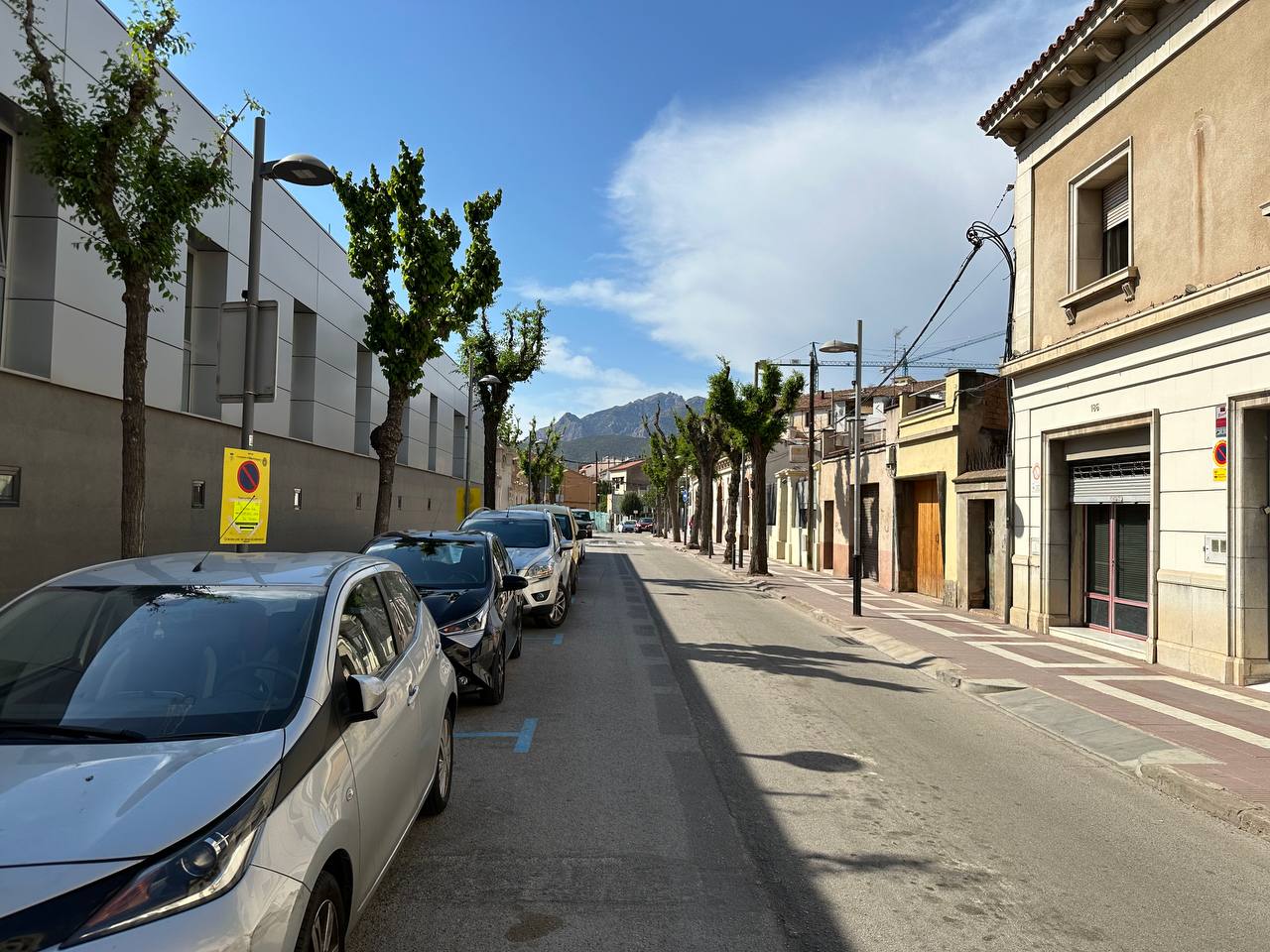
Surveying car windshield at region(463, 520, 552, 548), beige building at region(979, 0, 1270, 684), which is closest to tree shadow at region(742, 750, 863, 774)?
beige building at region(979, 0, 1270, 684)

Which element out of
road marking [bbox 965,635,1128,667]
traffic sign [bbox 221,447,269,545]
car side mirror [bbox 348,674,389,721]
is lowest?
road marking [bbox 965,635,1128,667]

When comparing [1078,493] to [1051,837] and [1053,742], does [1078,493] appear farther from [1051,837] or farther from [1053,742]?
[1051,837]

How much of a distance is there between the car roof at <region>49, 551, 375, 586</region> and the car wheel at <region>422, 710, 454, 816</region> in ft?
4.29

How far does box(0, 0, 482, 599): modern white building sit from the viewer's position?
409 inches

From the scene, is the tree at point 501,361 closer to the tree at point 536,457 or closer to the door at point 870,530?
the door at point 870,530

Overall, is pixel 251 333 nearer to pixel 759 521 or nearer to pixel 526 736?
pixel 526 736

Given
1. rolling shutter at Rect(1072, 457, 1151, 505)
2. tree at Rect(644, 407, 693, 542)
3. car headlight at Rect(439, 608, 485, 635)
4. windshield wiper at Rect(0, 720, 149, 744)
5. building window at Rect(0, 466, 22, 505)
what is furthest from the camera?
tree at Rect(644, 407, 693, 542)

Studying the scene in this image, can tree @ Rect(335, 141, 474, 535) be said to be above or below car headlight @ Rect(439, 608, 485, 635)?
above

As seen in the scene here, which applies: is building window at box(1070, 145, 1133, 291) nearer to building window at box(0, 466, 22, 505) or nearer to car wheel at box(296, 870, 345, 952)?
car wheel at box(296, 870, 345, 952)

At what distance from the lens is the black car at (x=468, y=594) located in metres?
7.92

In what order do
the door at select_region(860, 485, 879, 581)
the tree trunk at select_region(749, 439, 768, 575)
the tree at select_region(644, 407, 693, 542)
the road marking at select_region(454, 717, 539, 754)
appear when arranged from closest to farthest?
the road marking at select_region(454, 717, 539, 754)
the door at select_region(860, 485, 879, 581)
the tree trunk at select_region(749, 439, 768, 575)
the tree at select_region(644, 407, 693, 542)

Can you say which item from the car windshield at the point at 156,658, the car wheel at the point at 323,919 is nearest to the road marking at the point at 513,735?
the car windshield at the point at 156,658

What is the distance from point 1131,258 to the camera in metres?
12.3

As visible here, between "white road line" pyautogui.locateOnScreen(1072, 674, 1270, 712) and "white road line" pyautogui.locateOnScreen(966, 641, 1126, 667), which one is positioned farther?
"white road line" pyautogui.locateOnScreen(966, 641, 1126, 667)
